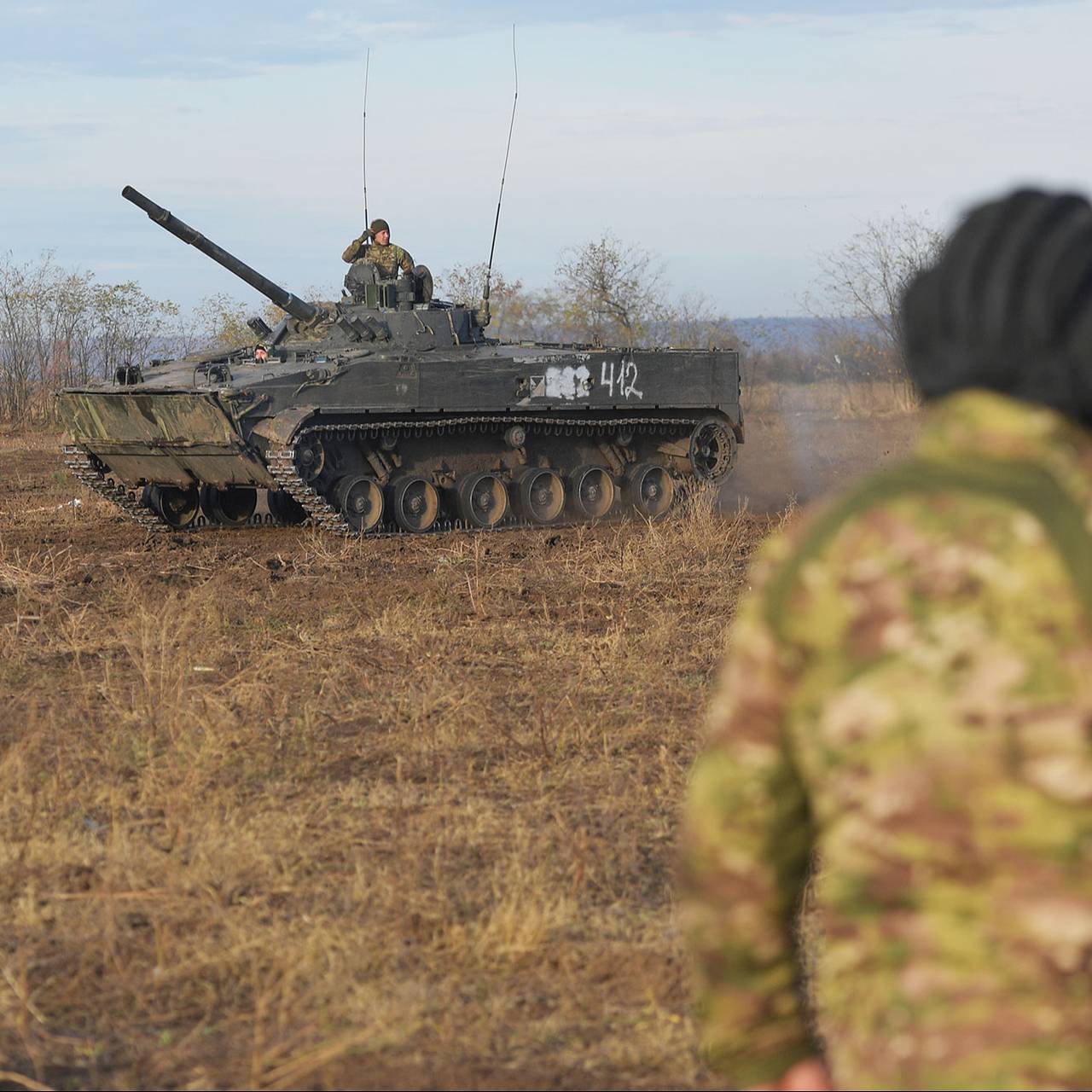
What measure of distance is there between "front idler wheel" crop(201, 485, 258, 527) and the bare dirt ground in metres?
5.20

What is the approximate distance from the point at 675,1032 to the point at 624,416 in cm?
1282

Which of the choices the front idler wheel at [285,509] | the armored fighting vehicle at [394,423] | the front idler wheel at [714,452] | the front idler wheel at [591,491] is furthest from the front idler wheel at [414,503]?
the front idler wheel at [714,452]

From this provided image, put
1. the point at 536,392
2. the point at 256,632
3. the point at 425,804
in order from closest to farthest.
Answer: the point at 425,804 → the point at 256,632 → the point at 536,392

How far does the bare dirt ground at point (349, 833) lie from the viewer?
405cm

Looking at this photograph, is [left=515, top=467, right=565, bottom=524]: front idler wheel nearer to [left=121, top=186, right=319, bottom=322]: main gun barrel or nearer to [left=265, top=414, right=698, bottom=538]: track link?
[left=265, top=414, right=698, bottom=538]: track link

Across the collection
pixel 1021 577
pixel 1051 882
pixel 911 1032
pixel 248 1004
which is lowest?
pixel 248 1004

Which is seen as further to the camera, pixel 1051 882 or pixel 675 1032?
pixel 675 1032

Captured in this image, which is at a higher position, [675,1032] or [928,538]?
[928,538]

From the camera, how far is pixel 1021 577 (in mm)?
1658

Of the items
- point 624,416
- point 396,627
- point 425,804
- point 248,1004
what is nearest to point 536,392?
point 624,416

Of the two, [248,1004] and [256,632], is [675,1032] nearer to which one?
[248,1004]

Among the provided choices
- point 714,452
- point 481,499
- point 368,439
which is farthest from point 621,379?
point 368,439

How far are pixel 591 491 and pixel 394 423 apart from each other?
269cm

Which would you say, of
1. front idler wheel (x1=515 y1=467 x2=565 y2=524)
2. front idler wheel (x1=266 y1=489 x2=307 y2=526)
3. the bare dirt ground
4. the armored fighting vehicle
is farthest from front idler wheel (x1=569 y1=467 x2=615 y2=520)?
the bare dirt ground
